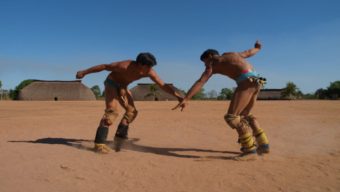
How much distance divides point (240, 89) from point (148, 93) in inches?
1908

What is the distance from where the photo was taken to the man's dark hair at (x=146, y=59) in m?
Answer: 4.95

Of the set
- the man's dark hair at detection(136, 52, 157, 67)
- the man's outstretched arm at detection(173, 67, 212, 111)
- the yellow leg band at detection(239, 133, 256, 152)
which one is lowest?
the yellow leg band at detection(239, 133, 256, 152)

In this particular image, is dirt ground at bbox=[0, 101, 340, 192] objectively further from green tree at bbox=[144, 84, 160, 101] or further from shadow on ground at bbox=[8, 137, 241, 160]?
green tree at bbox=[144, 84, 160, 101]

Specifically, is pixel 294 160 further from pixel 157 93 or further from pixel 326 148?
pixel 157 93

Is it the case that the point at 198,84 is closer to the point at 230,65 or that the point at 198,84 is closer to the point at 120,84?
the point at 230,65

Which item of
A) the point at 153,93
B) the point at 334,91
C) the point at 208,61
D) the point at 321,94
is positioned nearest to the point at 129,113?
the point at 208,61

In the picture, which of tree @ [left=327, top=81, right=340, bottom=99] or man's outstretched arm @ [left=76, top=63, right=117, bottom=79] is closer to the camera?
man's outstretched arm @ [left=76, top=63, right=117, bottom=79]

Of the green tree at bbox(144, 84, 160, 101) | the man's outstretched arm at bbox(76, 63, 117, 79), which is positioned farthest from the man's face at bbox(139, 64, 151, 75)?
the green tree at bbox(144, 84, 160, 101)

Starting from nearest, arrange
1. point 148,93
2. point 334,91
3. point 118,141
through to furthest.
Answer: point 118,141
point 334,91
point 148,93

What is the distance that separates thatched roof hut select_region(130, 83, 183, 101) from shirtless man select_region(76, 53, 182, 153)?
44.9 meters

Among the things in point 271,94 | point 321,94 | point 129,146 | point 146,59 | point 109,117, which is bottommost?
point 129,146

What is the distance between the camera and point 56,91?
1923 inches

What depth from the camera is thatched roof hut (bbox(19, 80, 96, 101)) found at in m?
48.1

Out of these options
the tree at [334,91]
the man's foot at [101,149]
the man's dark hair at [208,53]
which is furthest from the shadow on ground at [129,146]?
the tree at [334,91]
